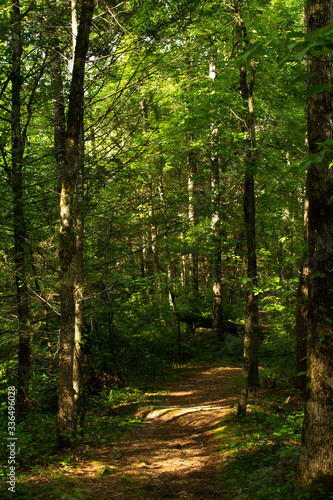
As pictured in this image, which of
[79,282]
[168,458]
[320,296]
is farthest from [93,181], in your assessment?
[320,296]

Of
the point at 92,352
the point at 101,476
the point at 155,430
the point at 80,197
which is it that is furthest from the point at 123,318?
the point at 101,476

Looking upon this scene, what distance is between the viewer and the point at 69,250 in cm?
573

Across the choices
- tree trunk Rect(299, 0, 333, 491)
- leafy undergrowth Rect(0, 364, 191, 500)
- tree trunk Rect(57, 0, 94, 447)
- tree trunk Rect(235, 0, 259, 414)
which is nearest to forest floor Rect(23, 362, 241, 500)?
leafy undergrowth Rect(0, 364, 191, 500)

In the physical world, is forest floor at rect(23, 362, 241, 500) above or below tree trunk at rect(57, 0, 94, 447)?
below

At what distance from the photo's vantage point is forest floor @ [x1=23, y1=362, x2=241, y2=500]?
15.2 feet

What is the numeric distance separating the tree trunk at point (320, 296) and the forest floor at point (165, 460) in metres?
1.58

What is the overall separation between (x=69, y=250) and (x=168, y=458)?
12.6 feet

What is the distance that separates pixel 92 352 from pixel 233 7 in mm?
9195

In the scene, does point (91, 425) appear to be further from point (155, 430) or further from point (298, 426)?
point (298, 426)

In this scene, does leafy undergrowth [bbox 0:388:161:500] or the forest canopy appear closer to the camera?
leafy undergrowth [bbox 0:388:161:500]

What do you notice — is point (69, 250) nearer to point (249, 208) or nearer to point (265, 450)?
point (249, 208)

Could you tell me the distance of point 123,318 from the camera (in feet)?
36.6

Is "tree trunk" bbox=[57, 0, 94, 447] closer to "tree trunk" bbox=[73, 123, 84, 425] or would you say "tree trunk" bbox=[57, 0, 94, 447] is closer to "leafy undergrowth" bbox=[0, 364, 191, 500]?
"leafy undergrowth" bbox=[0, 364, 191, 500]

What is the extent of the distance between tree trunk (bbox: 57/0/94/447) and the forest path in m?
0.79
